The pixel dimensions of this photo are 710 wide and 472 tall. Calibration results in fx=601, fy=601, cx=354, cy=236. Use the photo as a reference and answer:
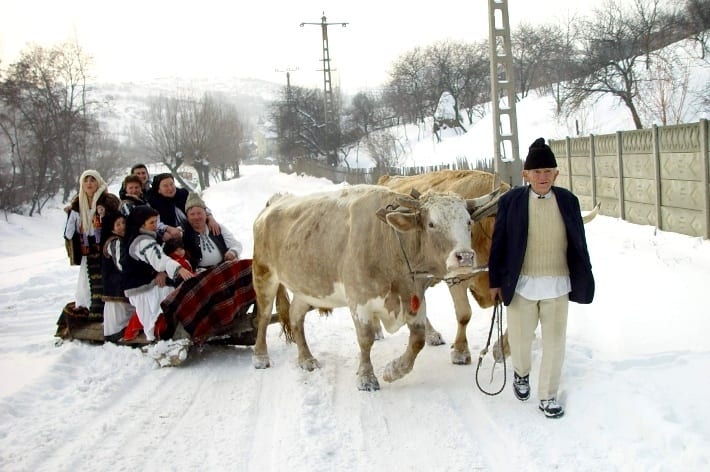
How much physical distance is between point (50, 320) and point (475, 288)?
20.1 ft

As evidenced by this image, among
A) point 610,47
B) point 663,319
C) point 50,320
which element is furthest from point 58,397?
point 610,47

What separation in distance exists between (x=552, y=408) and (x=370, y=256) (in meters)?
1.89

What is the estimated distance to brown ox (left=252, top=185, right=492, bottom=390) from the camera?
4836 mm

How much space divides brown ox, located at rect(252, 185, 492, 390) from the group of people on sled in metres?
0.68

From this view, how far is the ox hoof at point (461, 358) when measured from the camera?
5.74 metres

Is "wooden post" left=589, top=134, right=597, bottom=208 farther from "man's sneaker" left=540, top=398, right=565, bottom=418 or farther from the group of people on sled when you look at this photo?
"man's sneaker" left=540, top=398, right=565, bottom=418

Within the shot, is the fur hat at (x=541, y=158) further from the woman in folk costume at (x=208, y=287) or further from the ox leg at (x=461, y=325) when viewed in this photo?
the woman in folk costume at (x=208, y=287)

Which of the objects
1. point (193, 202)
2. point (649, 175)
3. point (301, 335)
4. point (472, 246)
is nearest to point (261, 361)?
point (301, 335)

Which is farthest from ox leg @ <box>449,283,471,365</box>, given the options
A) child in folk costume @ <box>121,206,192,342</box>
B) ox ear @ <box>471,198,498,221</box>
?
child in folk costume @ <box>121,206,192,342</box>

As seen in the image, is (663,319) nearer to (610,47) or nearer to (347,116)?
(610,47)

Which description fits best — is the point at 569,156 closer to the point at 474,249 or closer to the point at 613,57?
the point at 474,249

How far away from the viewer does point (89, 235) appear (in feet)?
23.4

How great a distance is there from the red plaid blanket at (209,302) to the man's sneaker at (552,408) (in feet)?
11.8

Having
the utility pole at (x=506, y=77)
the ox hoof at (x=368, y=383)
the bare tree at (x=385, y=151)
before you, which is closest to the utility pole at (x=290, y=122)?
the bare tree at (x=385, y=151)
